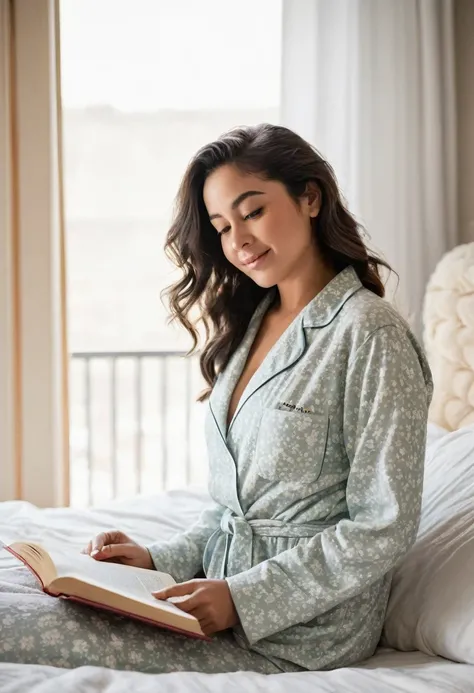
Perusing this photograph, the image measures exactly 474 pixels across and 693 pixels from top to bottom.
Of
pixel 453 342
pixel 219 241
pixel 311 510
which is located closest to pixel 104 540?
pixel 311 510

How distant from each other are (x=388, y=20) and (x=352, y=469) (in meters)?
2.04

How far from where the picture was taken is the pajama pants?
3.92 feet

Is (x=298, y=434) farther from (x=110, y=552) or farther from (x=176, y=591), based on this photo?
(x=110, y=552)

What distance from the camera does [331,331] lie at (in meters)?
1.44

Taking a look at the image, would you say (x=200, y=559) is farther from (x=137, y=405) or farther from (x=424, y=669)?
(x=137, y=405)

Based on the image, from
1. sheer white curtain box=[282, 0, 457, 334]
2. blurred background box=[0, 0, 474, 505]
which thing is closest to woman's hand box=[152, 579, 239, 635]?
blurred background box=[0, 0, 474, 505]

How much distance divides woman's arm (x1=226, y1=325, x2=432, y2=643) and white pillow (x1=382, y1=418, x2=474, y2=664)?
151mm

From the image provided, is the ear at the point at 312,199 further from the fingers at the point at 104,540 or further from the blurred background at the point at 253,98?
the blurred background at the point at 253,98

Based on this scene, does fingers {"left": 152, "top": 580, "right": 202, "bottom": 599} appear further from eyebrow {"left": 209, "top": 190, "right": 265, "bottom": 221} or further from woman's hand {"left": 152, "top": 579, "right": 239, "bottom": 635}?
eyebrow {"left": 209, "top": 190, "right": 265, "bottom": 221}

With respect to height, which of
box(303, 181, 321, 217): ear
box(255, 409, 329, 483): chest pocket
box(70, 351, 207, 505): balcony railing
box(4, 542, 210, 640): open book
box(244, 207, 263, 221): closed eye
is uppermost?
box(303, 181, 321, 217): ear

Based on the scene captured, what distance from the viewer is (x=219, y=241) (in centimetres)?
170

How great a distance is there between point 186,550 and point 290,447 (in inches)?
14.3

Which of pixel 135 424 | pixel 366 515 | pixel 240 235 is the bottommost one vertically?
pixel 135 424

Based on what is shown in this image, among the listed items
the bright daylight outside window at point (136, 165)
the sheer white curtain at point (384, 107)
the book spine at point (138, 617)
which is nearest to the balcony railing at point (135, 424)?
the bright daylight outside window at point (136, 165)
